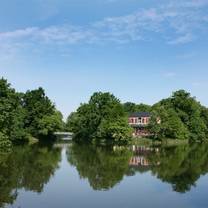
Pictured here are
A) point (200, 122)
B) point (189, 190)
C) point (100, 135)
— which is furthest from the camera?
point (200, 122)

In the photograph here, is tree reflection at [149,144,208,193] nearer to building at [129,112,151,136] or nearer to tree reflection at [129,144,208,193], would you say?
tree reflection at [129,144,208,193]

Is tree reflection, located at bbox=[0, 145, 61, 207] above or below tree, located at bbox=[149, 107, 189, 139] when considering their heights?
below

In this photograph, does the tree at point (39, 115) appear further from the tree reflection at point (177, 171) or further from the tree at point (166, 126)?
the tree reflection at point (177, 171)

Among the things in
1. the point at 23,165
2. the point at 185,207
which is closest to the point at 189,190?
the point at 185,207

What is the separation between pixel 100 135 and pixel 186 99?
2991 cm

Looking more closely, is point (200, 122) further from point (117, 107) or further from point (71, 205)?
point (71, 205)

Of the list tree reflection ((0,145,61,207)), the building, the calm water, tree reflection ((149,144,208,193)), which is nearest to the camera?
the calm water

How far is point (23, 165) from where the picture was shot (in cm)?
4306

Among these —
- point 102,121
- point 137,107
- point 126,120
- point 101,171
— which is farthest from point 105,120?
point 137,107

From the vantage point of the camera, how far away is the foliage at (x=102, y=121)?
8619cm

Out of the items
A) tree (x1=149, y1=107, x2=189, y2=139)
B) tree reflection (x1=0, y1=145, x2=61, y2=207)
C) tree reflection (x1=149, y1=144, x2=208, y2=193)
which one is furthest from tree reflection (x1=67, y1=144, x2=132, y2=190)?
tree (x1=149, y1=107, x2=189, y2=139)

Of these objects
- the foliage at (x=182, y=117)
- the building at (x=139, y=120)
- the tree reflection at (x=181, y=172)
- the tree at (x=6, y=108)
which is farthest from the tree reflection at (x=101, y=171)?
the building at (x=139, y=120)

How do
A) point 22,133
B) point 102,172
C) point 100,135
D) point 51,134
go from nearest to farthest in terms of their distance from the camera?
point 102,172 → point 22,133 → point 100,135 → point 51,134

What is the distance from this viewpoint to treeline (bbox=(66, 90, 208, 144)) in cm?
8788
